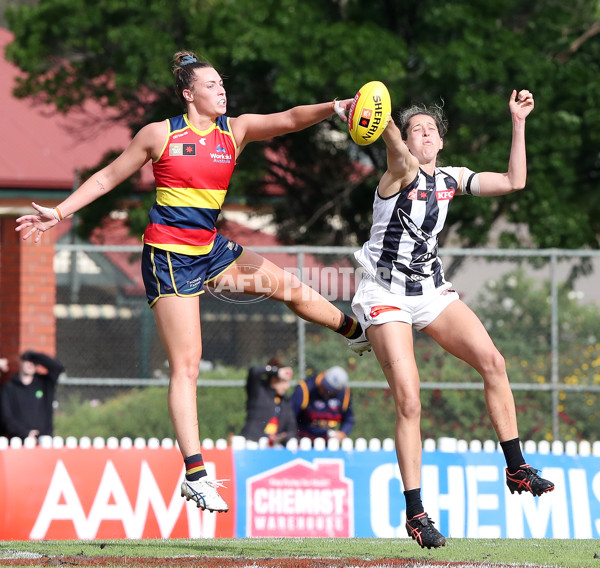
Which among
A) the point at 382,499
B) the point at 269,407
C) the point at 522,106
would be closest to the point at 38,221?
the point at 522,106

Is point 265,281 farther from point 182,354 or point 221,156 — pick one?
point 221,156

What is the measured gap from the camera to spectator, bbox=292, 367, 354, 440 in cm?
1154

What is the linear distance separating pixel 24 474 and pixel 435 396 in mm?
5472

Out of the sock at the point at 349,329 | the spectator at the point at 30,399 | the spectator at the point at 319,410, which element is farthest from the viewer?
the spectator at the point at 319,410

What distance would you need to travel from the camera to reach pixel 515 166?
6645 millimetres

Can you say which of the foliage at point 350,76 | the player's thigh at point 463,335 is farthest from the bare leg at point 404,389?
the foliage at point 350,76

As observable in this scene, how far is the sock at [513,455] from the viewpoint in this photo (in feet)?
21.5

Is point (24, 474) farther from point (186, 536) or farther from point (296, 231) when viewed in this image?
point (296, 231)

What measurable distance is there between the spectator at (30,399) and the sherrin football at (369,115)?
650 cm

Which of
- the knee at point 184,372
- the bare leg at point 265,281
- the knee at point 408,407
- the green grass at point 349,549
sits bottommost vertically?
the green grass at point 349,549

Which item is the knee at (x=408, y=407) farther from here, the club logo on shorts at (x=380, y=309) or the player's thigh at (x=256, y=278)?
the player's thigh at (x=256, y=278)

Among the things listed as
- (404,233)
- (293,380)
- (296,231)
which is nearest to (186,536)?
(293,380)

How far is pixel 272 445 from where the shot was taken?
11.3 metres

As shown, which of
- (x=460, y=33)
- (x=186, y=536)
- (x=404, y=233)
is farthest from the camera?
(x=460, y=33)
